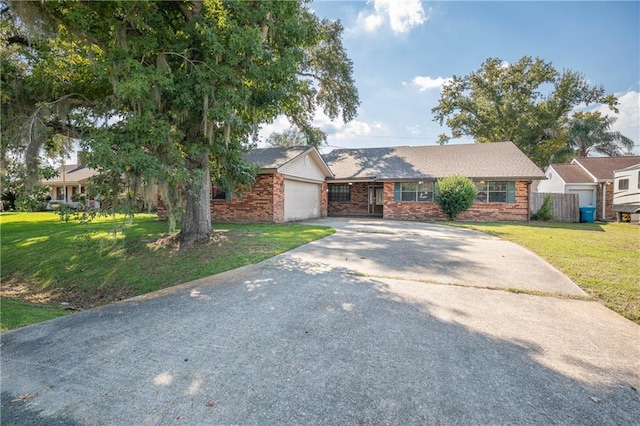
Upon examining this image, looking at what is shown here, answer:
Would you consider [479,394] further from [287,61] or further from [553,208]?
[553,208]

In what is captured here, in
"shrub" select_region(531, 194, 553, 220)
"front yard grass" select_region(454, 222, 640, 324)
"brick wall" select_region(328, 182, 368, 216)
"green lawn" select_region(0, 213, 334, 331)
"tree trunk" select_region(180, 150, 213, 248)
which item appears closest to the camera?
"front yard grass" select_region(454, 222, 640, 324)

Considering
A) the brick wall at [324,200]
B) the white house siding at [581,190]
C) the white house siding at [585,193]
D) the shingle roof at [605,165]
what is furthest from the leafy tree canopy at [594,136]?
the brick wall at [324,200]

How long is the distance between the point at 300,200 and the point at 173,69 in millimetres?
10464

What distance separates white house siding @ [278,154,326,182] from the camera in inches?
603

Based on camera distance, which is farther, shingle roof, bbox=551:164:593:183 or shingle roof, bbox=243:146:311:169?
shingle roof, bbox=551:164:593:183

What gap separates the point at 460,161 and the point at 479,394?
18.3 metres

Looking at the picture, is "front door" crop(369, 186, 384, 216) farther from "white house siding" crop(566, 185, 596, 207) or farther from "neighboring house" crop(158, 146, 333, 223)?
Result: "white house siding" crop(566, 185, 596, 207)

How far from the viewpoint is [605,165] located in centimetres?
2144

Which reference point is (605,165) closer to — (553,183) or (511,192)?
(553,183)

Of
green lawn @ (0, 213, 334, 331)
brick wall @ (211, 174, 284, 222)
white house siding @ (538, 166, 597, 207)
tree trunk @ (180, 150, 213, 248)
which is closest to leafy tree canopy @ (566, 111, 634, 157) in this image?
white house siding @ (538, 166, 597, 207)

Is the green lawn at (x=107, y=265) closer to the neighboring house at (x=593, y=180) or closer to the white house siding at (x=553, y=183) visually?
the neighboring house at (x=593, y=180)

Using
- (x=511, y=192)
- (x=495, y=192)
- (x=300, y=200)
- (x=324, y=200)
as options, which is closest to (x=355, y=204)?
(x=324, y=200)

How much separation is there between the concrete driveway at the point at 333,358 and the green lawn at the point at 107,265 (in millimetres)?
1776

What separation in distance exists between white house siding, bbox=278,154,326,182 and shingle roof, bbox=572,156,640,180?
59.8 ft
